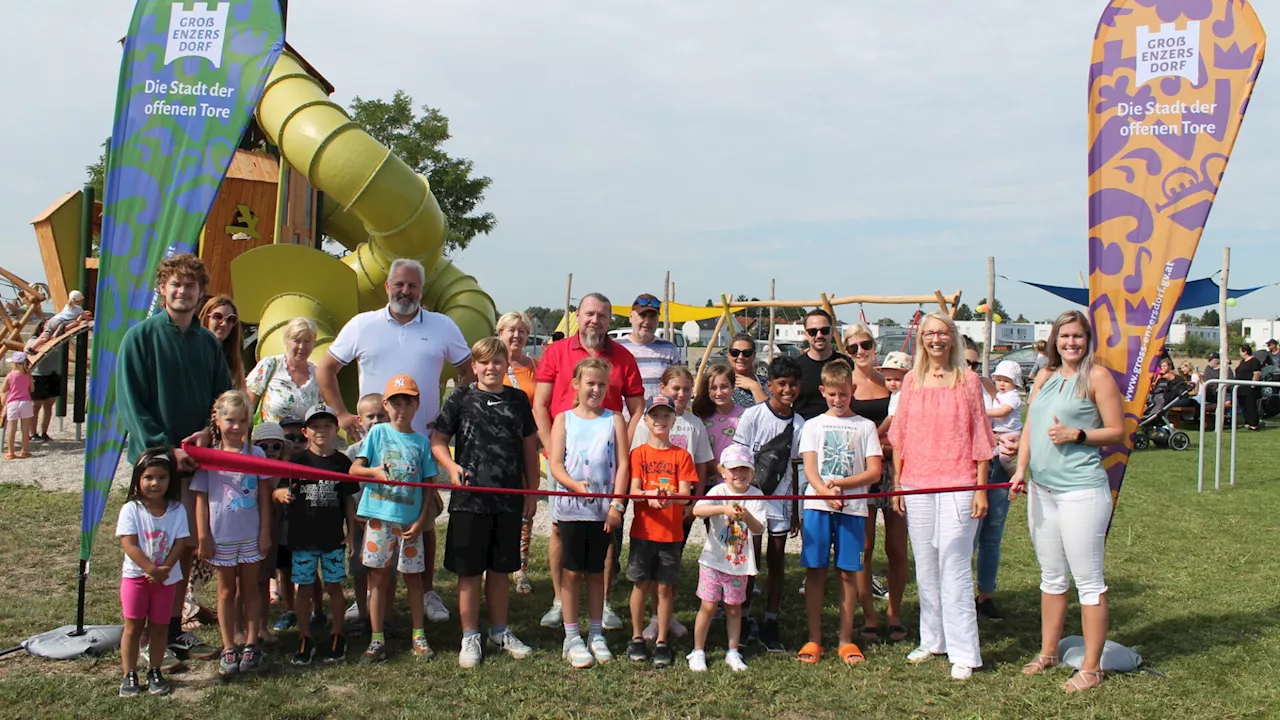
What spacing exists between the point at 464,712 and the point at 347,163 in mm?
7739

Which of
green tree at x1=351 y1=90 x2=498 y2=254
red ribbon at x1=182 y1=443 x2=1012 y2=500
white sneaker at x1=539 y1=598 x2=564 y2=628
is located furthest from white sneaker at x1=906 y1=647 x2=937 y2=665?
green tree at x1=351 y1=90 x2=498 y2=254

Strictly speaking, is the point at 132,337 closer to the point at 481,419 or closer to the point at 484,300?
the point at 481,419

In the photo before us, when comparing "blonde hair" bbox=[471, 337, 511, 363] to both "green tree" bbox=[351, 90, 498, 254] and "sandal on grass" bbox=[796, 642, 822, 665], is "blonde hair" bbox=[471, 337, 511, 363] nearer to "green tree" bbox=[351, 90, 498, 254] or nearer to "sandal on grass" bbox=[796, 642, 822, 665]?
"sandal on grass" bbox=[796, 642, 822, 665]

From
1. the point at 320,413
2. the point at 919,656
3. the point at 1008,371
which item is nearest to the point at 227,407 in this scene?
the point at 320,413

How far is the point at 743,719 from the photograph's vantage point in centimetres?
376

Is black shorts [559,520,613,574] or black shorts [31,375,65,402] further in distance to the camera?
black shorts [31,375,65,402]

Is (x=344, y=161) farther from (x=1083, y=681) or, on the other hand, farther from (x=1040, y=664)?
(x=1083, y=681)

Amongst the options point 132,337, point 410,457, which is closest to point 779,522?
point 410,457

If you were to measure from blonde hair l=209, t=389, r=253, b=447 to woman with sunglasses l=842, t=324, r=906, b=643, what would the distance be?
3.09m

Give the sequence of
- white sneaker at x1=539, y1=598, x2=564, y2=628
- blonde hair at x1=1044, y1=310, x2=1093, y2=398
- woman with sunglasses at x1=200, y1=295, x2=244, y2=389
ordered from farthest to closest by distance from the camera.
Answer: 1. white sneaker at x1=539, y1=598, x2=564, y2=628
2. woman with sunglasses at x1=200, y1=295, x2=244, y2=389
3. blonde hair at x1=1044, y1=310, x2=1093, y2=398

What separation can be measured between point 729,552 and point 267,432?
2313 mm

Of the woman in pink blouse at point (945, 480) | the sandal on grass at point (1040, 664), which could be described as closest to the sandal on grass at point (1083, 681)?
the sandal on grass at point (1040, 664)

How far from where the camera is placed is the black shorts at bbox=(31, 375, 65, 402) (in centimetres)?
1146

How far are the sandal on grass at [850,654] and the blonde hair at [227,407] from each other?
309 cm
